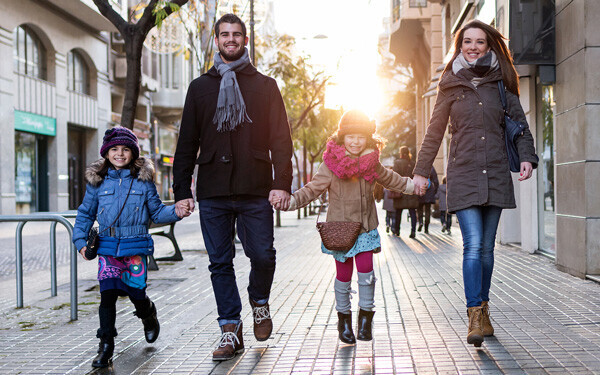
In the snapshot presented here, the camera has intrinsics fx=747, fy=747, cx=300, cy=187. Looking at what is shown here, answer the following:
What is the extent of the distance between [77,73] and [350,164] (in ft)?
94.8

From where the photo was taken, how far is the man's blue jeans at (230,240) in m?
4.72

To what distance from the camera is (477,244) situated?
4941mm

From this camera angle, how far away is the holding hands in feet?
15.3

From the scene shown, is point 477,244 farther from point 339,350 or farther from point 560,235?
point 560,235

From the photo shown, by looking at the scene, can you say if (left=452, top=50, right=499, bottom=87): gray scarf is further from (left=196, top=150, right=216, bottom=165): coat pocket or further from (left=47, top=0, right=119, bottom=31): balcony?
(left=47, top=0, right=119, bottom=31): balcony

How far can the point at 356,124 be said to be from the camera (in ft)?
16.3

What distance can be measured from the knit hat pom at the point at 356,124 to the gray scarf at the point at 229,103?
0.66 m

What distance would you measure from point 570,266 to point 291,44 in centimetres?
1381

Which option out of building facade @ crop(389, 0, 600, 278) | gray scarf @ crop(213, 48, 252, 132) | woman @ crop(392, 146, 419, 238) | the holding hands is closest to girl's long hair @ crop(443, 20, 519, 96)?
gray scarf @ crop(213, 48, 252, 132)

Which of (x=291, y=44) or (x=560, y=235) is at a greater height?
(x=291, y=44)

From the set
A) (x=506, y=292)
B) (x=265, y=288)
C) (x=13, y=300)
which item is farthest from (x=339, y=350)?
(x=13, y=300)

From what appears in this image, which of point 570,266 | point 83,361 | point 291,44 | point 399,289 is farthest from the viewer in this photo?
point 291,44

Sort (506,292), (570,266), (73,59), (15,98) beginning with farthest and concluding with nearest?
(73,59) < (15,98) < (570,266) < (506,292)

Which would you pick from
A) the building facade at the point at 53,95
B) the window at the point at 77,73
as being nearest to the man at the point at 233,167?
the building facade at the point at 53,95
